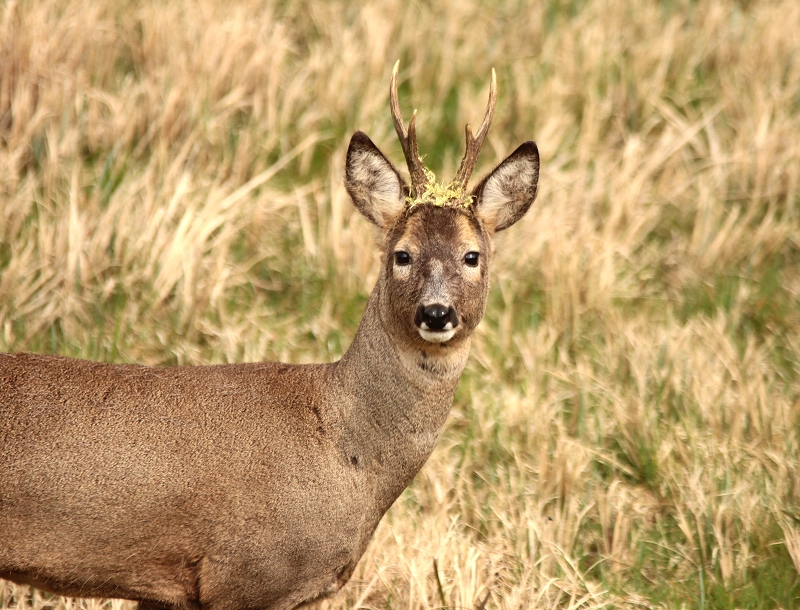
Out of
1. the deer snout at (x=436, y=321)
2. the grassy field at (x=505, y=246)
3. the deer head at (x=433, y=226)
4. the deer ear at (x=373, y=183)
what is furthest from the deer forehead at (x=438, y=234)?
the grassy field at (x=505, y=246)

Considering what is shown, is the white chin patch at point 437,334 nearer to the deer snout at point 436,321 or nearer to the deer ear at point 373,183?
the deer snout at point 436,321

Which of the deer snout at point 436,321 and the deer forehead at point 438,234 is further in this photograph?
the deer forehead at point 438,234

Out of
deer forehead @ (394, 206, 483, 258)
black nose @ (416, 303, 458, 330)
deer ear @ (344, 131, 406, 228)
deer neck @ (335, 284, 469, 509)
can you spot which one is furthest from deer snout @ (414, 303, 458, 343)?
deer ear @ (344, 131, 406, 228)

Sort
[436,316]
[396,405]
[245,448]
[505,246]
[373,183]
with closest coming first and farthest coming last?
[436,316] < [245,448] < [396,405] < [373,183] < [505,246]

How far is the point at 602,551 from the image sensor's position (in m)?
5.43

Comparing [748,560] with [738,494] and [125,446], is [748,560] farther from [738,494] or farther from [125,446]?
[125,446]

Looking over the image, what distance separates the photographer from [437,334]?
4105 millimetres

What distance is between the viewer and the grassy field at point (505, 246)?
537cm

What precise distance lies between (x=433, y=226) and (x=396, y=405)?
0.70m

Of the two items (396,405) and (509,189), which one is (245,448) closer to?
(396,405)

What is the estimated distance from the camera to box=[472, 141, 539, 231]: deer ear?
4648 mm

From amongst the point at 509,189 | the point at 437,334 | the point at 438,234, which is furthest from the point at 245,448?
the point at 509,189

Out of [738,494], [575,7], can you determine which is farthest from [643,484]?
[575,7]

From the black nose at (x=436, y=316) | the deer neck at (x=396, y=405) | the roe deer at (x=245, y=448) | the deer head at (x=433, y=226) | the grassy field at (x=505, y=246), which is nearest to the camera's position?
the roe deer at (x=245, y=448)
